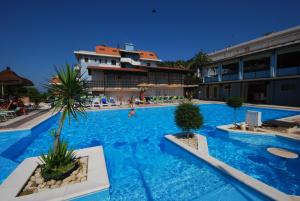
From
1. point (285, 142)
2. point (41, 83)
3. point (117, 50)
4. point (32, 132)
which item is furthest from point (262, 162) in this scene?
point (117, 50)

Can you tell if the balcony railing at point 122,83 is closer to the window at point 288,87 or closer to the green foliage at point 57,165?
the window at point 288,87

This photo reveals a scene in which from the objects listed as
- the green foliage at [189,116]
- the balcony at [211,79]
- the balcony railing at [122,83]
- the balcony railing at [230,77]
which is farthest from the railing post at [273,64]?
the green foliage at [189,116]

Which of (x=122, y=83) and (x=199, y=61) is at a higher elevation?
(x=199, y=61)

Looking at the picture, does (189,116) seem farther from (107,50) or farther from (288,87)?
(107,50)

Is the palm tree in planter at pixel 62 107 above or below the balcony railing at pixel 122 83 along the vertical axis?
below

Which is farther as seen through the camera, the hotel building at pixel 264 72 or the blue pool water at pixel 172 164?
the hotel building at pixel 264 72

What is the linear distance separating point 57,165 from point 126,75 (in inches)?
916

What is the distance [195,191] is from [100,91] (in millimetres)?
23415

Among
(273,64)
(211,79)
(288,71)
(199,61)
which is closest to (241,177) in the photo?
(288,71)

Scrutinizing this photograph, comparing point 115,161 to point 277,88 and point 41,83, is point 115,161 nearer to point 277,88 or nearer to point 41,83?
point 41,83

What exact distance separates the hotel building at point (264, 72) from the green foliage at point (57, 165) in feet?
76.6

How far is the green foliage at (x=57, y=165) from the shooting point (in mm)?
3906

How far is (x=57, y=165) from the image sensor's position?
4.09 meters

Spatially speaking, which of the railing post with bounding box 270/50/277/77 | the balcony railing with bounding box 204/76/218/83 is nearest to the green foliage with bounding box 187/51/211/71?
the balcony railing with bounding box 204/76/218/83
